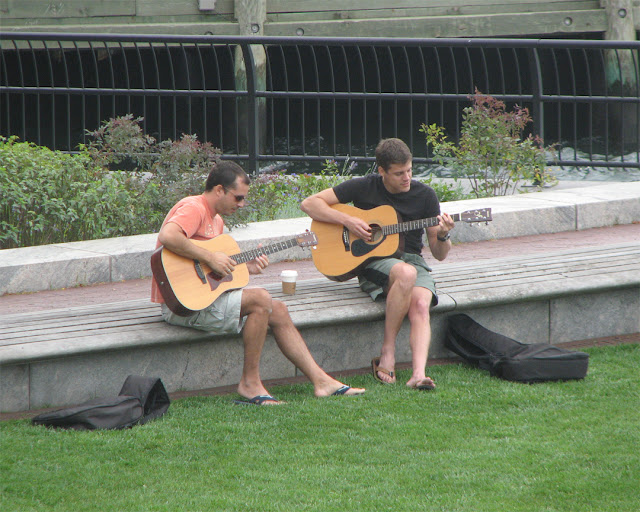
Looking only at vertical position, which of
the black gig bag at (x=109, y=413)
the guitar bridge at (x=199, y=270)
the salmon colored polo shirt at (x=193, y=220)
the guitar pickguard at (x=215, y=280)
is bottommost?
the black gig bag at (x=109, y=413)

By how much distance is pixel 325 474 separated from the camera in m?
3.85

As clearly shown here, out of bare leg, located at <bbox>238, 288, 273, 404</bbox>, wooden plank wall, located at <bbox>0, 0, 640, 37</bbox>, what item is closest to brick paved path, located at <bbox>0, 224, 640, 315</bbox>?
bare leg, located at <bbox>238, 288, 273, 404</bbox>

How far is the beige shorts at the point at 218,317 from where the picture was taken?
187 inches

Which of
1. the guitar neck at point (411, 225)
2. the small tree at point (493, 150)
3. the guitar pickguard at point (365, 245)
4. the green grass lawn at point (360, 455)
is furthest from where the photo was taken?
the small tree at point (493, 150)

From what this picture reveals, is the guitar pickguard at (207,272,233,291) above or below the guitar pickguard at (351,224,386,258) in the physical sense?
below

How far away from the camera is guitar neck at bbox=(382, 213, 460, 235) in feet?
17.7

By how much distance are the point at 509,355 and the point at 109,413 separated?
204cm

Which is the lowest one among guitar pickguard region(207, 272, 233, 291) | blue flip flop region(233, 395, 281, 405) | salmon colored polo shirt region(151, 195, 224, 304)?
blue flip flop region(233, 395, 281, 405)

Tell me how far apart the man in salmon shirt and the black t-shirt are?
2.78 ft

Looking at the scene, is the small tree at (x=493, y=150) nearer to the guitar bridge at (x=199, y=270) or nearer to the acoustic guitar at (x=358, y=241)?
the acoustic guitar at (x=358, y=241)

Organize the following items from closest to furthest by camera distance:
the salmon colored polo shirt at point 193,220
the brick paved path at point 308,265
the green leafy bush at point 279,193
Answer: the salmon colored polo shirt at point 193,220, the brick paved path at point 308,265, the green leafy bush at point 279,193

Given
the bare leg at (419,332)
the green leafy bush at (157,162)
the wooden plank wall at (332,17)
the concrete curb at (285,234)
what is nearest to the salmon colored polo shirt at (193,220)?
the bare leg at (419,332)

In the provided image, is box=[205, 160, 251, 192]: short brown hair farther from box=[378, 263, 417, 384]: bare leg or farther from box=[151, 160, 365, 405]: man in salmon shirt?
box=[378, 263, 417, 384]: bare leg

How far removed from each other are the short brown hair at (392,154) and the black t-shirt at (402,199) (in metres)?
0.19
